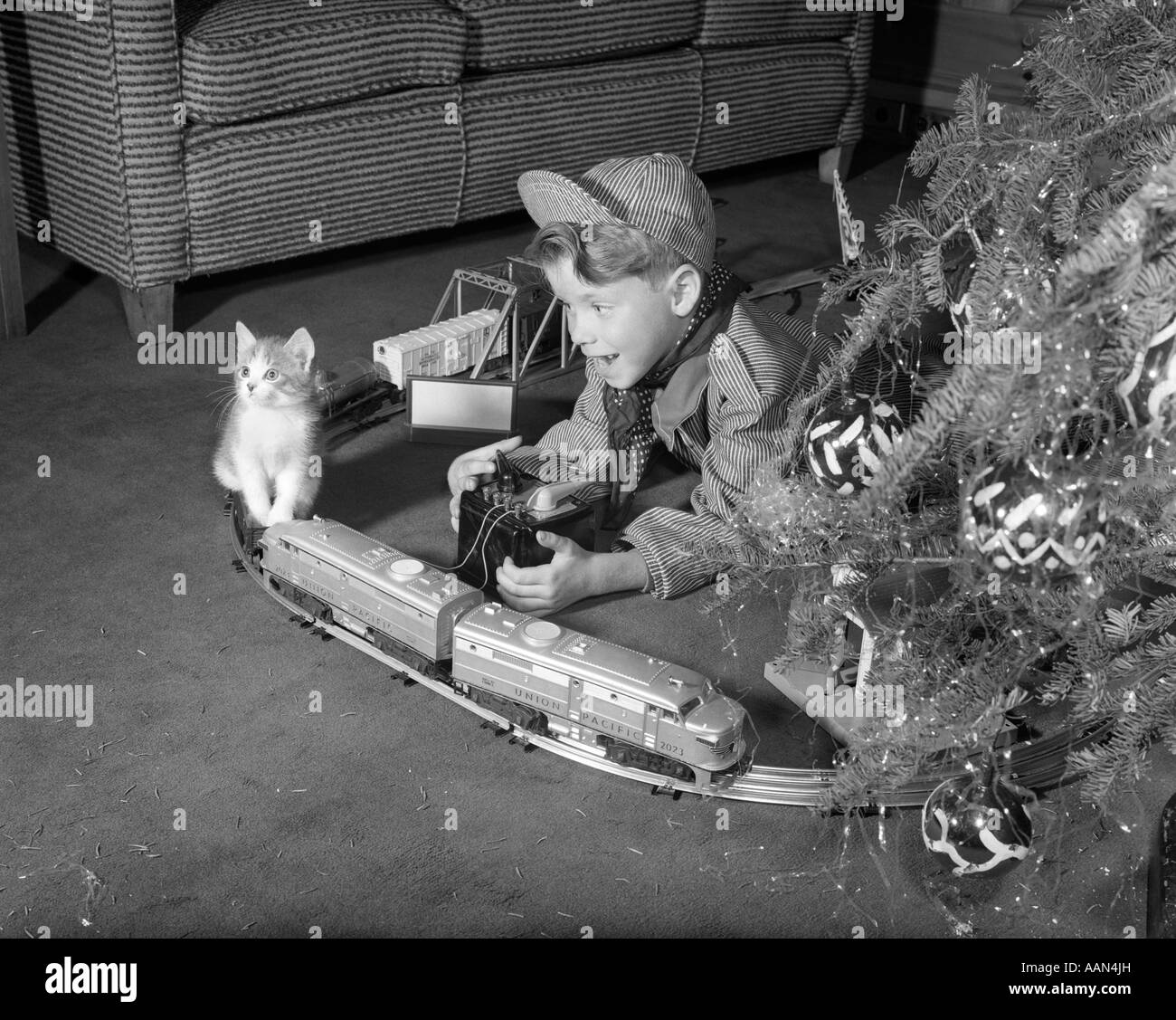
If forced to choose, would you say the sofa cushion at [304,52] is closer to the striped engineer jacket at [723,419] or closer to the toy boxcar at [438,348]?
the toy boxcar at [438,348]

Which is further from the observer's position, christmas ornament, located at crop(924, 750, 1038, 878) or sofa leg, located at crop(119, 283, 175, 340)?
sofa leg, located at crop(119, 283, 175, 340)

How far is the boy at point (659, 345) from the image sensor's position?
5.14ft

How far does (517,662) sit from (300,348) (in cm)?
52

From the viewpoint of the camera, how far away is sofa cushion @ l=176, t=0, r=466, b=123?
84.8 inches

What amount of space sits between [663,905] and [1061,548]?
51 centimetres

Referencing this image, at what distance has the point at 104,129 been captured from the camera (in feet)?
6.94

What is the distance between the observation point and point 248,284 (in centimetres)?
254

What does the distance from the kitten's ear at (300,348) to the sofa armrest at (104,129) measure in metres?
0.75

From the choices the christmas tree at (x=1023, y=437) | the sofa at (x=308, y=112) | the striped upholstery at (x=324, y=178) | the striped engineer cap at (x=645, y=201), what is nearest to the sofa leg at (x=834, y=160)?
the sofa at (x=308, y=112)

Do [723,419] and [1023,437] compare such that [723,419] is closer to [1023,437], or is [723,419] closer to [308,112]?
[1023,437]

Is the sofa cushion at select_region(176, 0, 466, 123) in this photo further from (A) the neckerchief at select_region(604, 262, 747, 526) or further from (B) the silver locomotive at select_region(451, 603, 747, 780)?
(B) the silver locomotive at select_region(451, 603, 747, 780)
